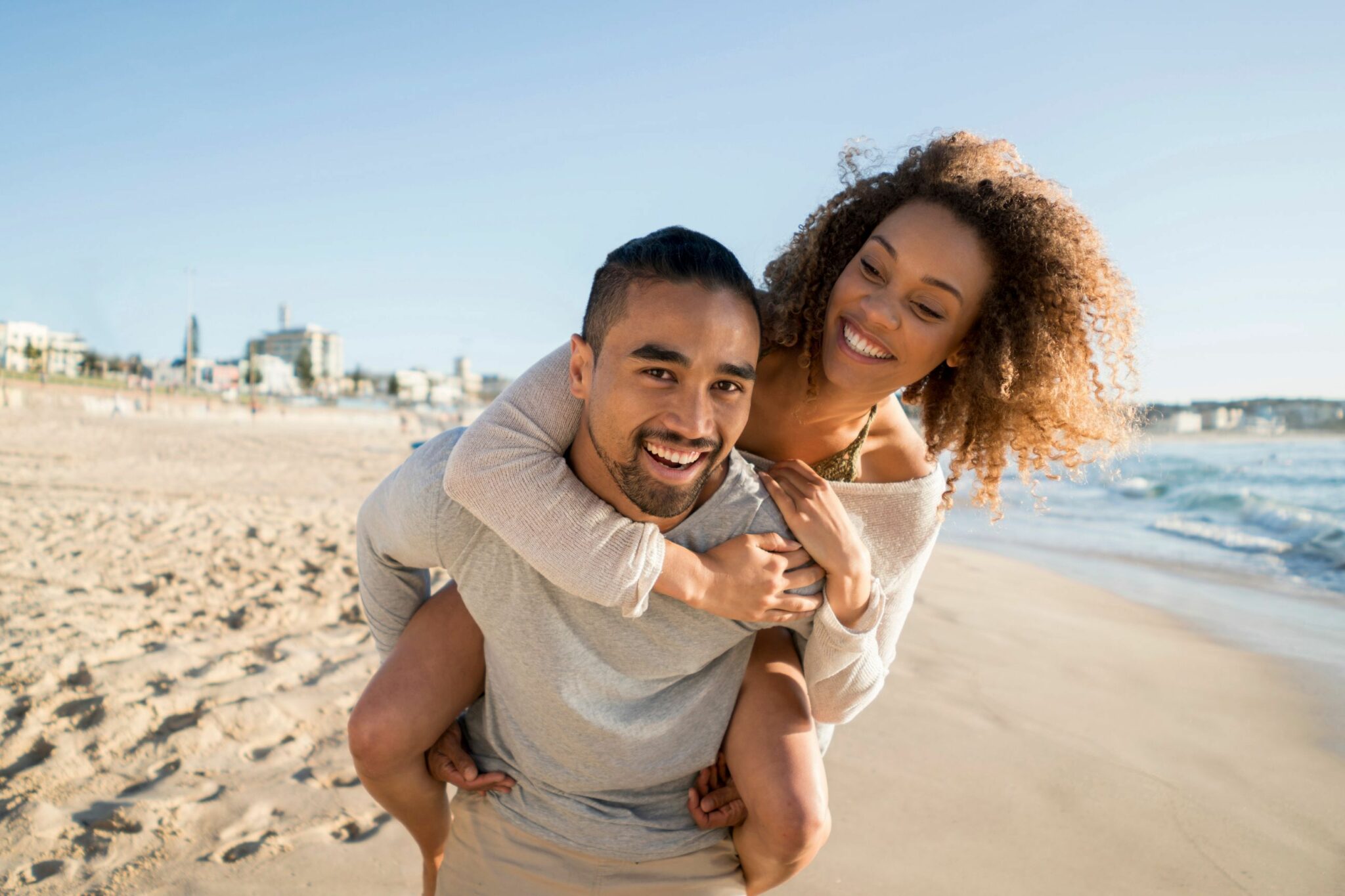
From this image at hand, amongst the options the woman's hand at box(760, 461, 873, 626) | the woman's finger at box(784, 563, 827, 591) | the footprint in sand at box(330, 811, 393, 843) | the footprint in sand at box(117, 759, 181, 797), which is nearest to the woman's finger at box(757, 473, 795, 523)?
the woman's hand at box(760, 461, 873, 626)

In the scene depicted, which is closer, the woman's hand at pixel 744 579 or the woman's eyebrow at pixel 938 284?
the woman's hand at pixel 744 579

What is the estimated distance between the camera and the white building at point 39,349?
70.5 m

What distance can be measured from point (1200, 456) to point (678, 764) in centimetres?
3441

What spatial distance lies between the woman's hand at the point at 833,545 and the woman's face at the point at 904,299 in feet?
A: 2.04

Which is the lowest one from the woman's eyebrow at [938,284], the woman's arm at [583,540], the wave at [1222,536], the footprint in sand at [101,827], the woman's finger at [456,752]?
the wave at [1222,536]

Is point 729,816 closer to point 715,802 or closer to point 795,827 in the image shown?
point 715,802

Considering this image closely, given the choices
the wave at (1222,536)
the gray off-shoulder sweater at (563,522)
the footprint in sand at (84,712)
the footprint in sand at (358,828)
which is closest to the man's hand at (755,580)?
the gray off-shoulder sweater at (563,522)

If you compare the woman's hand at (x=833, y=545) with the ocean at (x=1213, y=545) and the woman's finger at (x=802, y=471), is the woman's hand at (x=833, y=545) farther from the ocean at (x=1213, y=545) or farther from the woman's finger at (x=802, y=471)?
the ocean at (x=1213, y=545)

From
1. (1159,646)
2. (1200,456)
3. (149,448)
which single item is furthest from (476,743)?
(1200,456)

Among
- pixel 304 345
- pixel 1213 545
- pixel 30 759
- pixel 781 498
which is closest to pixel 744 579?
pixel 781 498

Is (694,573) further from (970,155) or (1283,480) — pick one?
(1283,480)

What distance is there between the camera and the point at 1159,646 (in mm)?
5988

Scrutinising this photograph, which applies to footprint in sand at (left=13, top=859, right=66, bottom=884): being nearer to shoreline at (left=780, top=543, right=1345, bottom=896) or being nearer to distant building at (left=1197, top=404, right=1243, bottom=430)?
shoreline at (left=780, top=543, right=1345, bottom=896)

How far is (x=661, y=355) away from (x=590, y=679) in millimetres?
877
